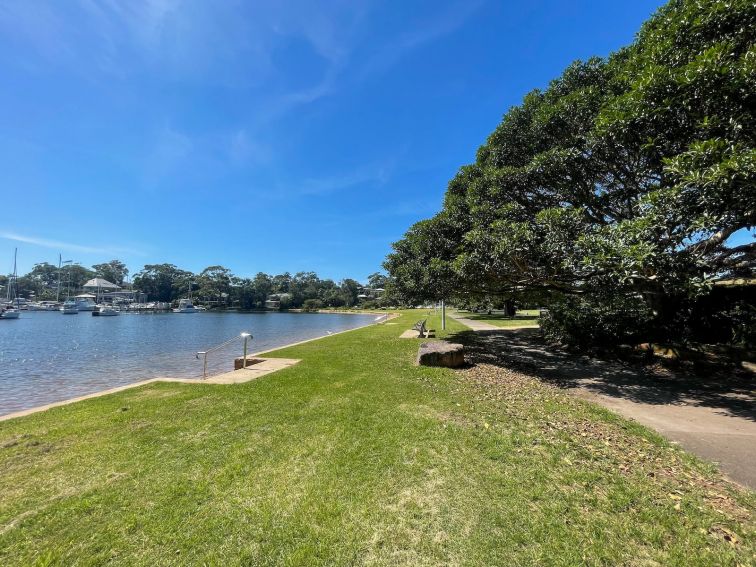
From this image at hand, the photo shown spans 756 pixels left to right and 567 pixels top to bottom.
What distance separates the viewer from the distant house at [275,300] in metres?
104

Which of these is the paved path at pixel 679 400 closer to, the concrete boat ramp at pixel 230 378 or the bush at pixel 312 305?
the concrete boat ramp at pixel 230 378

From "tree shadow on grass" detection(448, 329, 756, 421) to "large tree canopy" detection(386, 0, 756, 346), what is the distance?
7.20 ft

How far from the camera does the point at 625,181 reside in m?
9.60

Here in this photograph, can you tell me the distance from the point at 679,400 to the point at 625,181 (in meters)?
5.98

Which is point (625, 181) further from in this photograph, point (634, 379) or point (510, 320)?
point (510, 320)

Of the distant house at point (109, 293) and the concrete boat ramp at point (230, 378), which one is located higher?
the distant house at point (109, 293)

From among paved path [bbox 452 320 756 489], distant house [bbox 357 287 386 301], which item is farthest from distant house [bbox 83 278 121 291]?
paved path [bbox 452 320 756 489]

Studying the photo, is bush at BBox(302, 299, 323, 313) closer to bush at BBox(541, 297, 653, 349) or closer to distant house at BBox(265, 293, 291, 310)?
distant house at BBox(265, 293, 291, 310)

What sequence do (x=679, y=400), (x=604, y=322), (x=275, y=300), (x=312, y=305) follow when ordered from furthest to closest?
(x=275, y=300)
(x=312, y=305)
(x=604, y=322)
(x=679, y=400)

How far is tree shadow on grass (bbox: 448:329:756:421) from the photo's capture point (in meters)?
6.80

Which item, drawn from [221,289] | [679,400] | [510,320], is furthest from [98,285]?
[679,400]

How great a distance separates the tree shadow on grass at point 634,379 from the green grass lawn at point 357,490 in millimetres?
2426

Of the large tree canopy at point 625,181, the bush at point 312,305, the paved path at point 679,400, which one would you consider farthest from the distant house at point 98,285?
the paved path at point 679,400

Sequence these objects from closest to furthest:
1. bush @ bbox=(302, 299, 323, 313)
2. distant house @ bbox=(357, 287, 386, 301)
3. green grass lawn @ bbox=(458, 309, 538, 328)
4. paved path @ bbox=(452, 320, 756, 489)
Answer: paved path @ bbox=(452, 320, 756, 489), green grass lawn @ bbox=(458, 309, 538, 328), bush @ bbox=(302, 299, 323, 313), distant house @ bbox=(357, 287, 386, 301)
